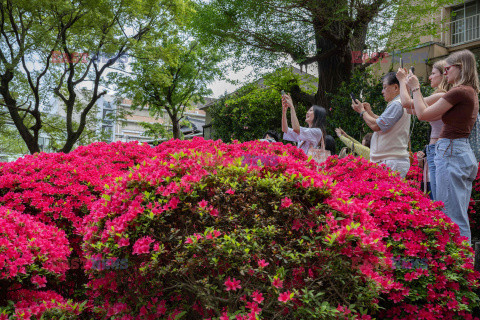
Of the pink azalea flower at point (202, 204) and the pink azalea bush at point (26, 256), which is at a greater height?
the pink azalea flower at point (202, 204)

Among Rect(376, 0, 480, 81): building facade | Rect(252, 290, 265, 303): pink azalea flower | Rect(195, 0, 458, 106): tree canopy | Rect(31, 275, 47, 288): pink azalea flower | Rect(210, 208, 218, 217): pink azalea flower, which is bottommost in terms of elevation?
Rect(31, 275, 47, 288): pink azalea flower

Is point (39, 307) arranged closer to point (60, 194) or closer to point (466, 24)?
point (60, 194)

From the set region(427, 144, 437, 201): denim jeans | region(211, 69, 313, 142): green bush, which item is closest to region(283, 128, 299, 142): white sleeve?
region(427, 144, 437, 201): denim jeans

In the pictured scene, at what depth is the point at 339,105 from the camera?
8.83 meters

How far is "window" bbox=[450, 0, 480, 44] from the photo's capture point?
15.1 m

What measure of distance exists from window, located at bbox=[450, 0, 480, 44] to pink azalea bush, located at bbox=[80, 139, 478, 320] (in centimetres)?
1629

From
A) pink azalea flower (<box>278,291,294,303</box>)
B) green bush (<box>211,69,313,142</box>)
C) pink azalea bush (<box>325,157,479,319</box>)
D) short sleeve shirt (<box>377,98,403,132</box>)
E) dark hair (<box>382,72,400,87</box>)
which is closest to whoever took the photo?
pink azalea flower (<box>278,291,294,303</box>)

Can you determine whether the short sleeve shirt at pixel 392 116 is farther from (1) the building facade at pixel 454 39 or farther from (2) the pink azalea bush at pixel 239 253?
(1) the building facade at pixel 454 39

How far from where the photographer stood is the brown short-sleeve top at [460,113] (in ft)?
9.83

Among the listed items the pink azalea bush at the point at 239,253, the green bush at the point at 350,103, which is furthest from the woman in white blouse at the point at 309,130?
the green bush at the point at 350,103

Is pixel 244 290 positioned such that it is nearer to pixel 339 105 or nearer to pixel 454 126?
pixel 454 126

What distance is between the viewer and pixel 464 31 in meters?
15.3

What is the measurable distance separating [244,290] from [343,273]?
1.69 ft

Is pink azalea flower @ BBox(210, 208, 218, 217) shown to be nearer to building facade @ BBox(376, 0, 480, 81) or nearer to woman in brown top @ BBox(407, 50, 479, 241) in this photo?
woman in brown top @ BBox(407, 50, 479, 241)
